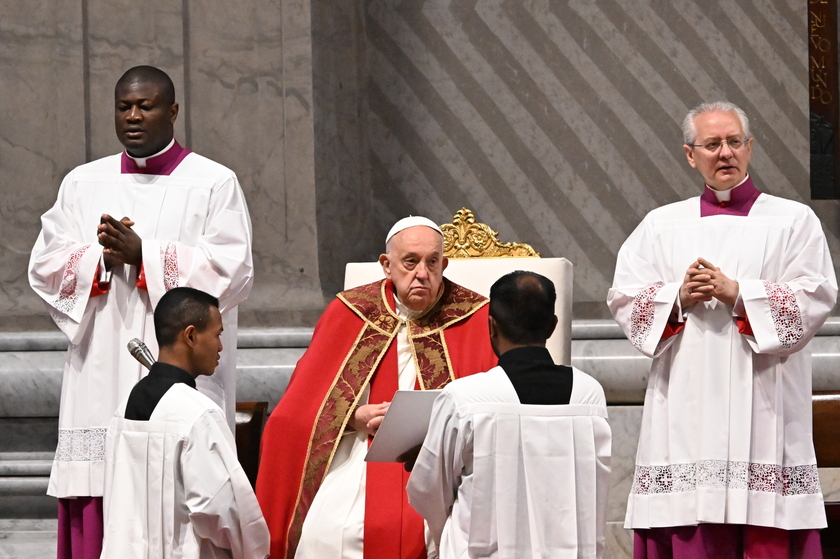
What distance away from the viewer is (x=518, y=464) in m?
3.29

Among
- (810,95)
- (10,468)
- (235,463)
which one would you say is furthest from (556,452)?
(810,95)

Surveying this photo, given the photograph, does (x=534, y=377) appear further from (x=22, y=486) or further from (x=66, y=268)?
(x=22, y=486)

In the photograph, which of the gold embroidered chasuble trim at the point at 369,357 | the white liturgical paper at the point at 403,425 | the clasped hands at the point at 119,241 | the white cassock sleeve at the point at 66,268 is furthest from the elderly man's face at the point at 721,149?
the white cassock sleeve at the point at 66,268

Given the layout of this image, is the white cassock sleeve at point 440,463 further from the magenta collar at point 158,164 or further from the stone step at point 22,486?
the stone step at point 22,486

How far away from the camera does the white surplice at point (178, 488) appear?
332 cm

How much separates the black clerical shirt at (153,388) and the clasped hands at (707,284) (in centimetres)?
187

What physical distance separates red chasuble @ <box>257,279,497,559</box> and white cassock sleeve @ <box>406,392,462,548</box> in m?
0.69

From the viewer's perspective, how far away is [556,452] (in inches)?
130

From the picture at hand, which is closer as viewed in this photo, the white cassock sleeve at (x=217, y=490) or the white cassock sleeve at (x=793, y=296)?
the white cassock sleeve at (x=217, y=490)

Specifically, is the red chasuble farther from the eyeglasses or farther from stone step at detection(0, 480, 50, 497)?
stone step at detection(0, 480, 50, 497)

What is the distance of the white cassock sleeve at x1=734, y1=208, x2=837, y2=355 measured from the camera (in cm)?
426

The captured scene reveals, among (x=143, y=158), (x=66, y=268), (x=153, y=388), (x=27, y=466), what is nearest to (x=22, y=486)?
(x=27, y=466)

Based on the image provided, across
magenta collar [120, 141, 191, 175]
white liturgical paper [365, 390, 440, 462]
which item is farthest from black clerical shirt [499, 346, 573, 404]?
magenta collar [120, 141, 191, 175]

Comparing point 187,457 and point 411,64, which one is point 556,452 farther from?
point 411,64
